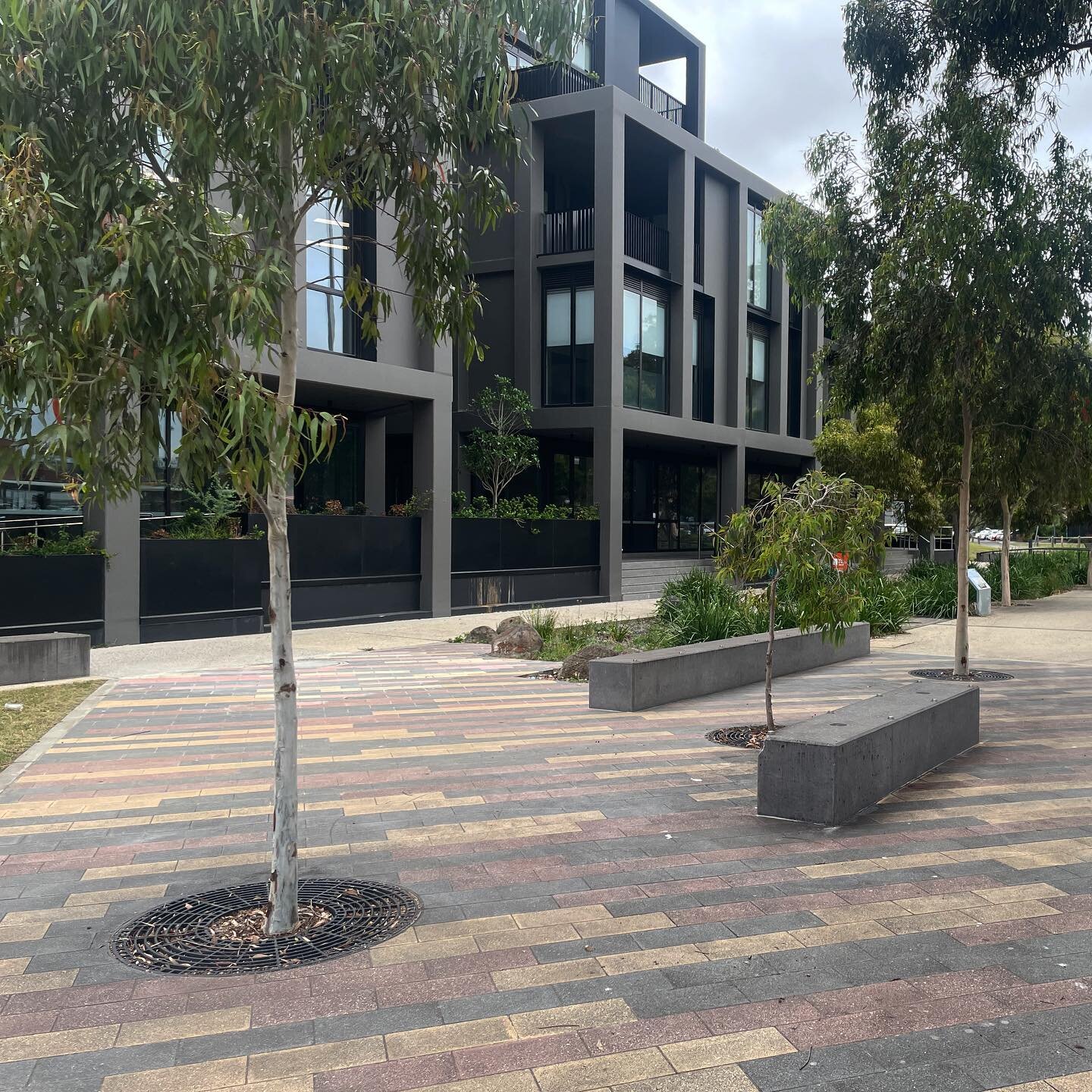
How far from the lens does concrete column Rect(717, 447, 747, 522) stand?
31578 millimetres

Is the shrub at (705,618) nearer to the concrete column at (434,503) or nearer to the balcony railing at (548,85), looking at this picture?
the concrete column at (434,503)

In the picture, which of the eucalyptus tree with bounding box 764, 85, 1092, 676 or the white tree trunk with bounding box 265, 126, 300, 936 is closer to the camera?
the white tree trunk with bounding box 265, 126, 300, 936

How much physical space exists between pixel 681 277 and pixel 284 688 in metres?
25.8

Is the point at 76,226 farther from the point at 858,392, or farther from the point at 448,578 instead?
the point at 448,578

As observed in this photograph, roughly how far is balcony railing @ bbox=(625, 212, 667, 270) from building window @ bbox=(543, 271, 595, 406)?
6.59 feet

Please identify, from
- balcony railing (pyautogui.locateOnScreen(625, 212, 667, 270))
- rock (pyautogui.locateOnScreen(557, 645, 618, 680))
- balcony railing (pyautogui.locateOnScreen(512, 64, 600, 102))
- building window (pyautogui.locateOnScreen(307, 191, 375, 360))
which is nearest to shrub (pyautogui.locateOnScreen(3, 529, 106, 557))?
building window (pyautogui.locateOnScreen(307, 191, 375, 360))

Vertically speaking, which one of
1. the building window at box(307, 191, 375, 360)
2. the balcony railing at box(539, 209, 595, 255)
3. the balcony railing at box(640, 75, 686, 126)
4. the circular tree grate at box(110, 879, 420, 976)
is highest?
the balcony railing at box(640, 75, 686, 126)

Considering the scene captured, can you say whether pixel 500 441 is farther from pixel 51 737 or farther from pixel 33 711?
pixel 51 737

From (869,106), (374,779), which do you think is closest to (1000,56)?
(869,106)

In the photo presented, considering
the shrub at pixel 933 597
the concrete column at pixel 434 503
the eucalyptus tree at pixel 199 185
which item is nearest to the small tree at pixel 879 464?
the shrub at pixel 933 597

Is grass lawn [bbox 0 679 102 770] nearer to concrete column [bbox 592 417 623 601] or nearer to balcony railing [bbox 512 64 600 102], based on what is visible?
concrete column [bbox 592 417 623 601]

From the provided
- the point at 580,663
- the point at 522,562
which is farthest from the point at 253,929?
the point at 522,562

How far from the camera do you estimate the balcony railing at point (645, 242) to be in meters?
27.9

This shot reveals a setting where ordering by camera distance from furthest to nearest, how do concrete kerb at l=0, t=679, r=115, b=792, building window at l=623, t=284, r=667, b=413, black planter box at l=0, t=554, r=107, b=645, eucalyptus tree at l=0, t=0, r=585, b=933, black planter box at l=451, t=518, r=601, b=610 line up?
1. building window at l=623, t=284, r=667, b=413
2. black planter box at l=451, t=518, r=601, b=610
3. black planter box at l=0, t=554, r=107, b=645
4. concrete kerb at l=0, t=679, r=115, b=792
5. eucalyptus tree at l=0, t=0, r=585, b=933
